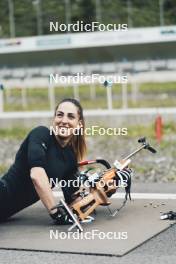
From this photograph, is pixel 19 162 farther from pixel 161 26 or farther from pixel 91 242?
pixel 161 26

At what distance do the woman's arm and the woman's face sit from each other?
45cm

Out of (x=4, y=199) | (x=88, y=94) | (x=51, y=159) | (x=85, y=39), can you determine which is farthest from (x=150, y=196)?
(x=85, y=39)

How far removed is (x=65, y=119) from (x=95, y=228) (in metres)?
0.98

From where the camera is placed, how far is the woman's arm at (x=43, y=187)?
19.9 ft

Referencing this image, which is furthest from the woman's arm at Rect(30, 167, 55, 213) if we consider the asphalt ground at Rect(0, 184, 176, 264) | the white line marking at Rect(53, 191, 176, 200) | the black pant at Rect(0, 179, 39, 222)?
the white line marking at Rect(53, 191, 176, 200)

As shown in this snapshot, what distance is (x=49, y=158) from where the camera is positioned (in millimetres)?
6344

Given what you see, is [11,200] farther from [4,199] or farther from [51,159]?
[51,159]

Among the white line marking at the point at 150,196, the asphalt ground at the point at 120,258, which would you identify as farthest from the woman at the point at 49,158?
the white line marking at the point at 150,196

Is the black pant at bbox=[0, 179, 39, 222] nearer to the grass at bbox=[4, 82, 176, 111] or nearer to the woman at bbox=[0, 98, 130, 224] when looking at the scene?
the woman at bbox=[0, 98, 130, 224]

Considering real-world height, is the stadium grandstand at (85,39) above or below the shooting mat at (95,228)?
above

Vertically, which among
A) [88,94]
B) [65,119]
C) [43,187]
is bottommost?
[88,94]

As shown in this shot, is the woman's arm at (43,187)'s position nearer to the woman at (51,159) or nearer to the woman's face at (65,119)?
the woman at (51,159)

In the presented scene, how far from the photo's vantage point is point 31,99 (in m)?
30.5

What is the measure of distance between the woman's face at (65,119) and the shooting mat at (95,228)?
838 mm
